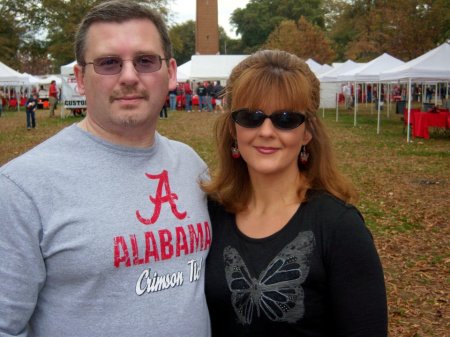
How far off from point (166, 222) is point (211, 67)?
3747 cm

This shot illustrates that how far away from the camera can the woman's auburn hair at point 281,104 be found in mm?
2170

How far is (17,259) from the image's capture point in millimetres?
1719

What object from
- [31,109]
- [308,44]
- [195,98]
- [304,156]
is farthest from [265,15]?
[304,156]

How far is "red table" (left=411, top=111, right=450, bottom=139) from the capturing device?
17234mm

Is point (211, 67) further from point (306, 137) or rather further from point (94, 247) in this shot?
point (94, 247)

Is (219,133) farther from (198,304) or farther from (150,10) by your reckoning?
(198,304)

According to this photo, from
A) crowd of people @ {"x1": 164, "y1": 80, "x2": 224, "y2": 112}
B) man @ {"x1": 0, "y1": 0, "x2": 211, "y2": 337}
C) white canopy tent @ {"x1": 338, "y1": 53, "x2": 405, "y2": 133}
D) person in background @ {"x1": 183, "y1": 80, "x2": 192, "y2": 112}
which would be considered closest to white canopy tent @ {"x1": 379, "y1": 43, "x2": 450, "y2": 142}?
white canopy tent @ {"x1": 338, "y1": 53, "x2": 405, "y2": 133}

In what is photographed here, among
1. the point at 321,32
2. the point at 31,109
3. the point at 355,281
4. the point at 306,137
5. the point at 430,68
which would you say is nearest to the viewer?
the point at 355,281

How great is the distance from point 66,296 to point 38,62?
251 ft

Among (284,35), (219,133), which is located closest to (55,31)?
(284,35)

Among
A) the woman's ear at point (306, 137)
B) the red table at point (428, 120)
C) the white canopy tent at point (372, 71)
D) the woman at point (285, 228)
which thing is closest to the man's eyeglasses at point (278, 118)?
the woman at point (285, 228)

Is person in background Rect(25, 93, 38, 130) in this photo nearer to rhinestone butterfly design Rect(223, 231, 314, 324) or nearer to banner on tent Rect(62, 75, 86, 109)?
banner on tent Rect(62, 75, 86, 109)

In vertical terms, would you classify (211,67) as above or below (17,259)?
above

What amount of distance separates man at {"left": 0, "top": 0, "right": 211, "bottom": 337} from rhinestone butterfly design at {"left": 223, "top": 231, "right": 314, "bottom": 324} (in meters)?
0.16
